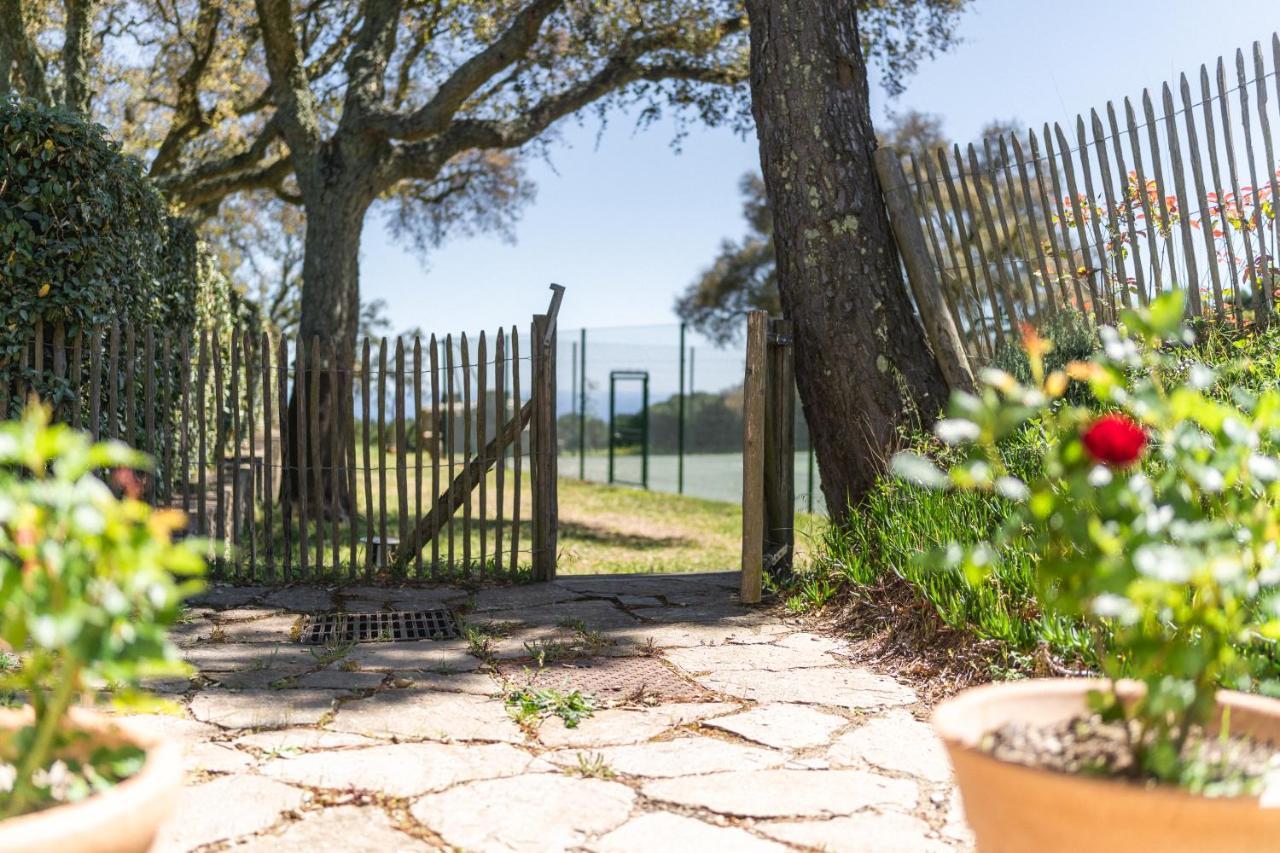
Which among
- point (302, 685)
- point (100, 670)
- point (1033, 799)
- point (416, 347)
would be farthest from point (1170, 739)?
point (416, 347)

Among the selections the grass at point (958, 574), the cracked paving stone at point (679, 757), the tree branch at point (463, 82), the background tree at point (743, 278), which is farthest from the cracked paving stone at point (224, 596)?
the background tree at point (743, 278)

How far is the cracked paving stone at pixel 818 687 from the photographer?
3.74 m

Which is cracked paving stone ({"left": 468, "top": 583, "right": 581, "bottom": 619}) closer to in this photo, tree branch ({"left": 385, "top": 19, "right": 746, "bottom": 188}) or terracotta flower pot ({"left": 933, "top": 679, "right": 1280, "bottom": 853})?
terracotta flower pot ({"left": 933, "top": 679, "right": 1280, "bottom": 853})

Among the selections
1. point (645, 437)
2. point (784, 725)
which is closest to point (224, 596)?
point (784, 725)

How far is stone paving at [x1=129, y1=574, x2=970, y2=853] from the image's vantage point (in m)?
2.54

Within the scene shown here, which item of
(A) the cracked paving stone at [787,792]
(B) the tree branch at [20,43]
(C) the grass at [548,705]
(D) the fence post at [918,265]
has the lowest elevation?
(A) the cracked paving stone at [787,792]

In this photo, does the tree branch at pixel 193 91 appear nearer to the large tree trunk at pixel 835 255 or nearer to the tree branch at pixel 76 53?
the tree branch at pixel 76 53

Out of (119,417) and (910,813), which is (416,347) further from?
(910,813)

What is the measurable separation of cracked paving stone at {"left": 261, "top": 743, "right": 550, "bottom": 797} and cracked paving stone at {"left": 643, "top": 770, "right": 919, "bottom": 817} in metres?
0.43

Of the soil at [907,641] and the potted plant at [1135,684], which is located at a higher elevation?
the potted plant at [1135,684]

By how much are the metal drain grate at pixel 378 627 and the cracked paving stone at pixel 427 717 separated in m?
0.98

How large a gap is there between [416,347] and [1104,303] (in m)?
4.19

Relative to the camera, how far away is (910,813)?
268 centimetres

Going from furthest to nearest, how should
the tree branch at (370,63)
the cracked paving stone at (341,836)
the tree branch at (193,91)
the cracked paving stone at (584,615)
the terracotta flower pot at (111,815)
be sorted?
the tree branch at (193,91)
the tree branch at (370,63)
the cracked paving stone at (584,615)
the cracked paving stone at (341,836)
the terracotta flower pot at (111,815)
